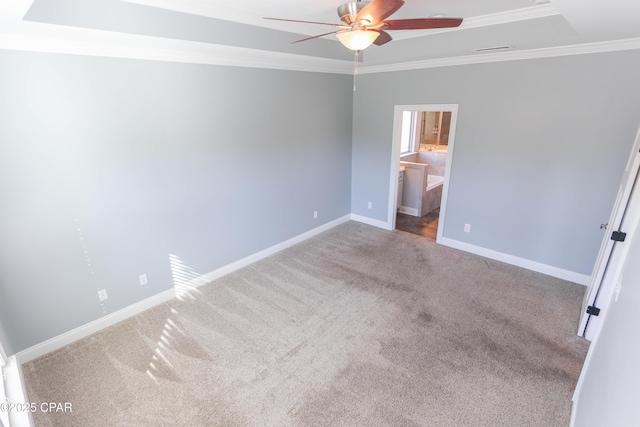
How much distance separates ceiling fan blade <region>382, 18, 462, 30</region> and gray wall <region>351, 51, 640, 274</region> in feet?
6.88

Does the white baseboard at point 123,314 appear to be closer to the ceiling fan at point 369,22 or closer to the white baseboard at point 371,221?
the white baseboard at point 371,221

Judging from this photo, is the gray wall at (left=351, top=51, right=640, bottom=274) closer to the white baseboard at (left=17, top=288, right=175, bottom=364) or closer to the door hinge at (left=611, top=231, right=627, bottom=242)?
the door hinge at (left=611, top=231, right=627, bottom=242)

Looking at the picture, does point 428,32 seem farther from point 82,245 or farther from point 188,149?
point 82,245

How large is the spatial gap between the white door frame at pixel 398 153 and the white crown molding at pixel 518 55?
20.1 inches

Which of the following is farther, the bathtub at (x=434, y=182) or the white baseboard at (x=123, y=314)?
the bathtub at (x=434, y=182)

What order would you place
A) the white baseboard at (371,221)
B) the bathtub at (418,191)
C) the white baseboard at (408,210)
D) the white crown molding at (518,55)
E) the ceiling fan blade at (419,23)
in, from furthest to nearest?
the white baseboard at (408,210) → the bathtub at (418,191) → the white baseboard at (371,221) → the white crown molding at (518,55) → the ceiling fan blade at (419,23)

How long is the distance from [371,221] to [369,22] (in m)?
3.88

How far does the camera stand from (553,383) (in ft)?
7.62

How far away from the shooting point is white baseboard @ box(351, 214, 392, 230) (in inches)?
207

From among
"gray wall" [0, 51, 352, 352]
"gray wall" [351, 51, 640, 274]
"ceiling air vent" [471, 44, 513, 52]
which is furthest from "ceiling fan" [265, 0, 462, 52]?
"gray wall" [351, 51, 640, 274]

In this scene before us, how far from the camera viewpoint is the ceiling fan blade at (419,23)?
1901 millimetres

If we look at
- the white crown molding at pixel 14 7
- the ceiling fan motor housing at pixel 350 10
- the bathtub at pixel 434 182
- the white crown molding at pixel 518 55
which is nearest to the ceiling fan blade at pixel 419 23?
the ceiling fan motor housing at pixel 350 10

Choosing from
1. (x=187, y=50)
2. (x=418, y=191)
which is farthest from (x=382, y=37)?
(x=418, y=191)

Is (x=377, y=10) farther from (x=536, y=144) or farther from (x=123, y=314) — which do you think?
(x=123, y=314)
